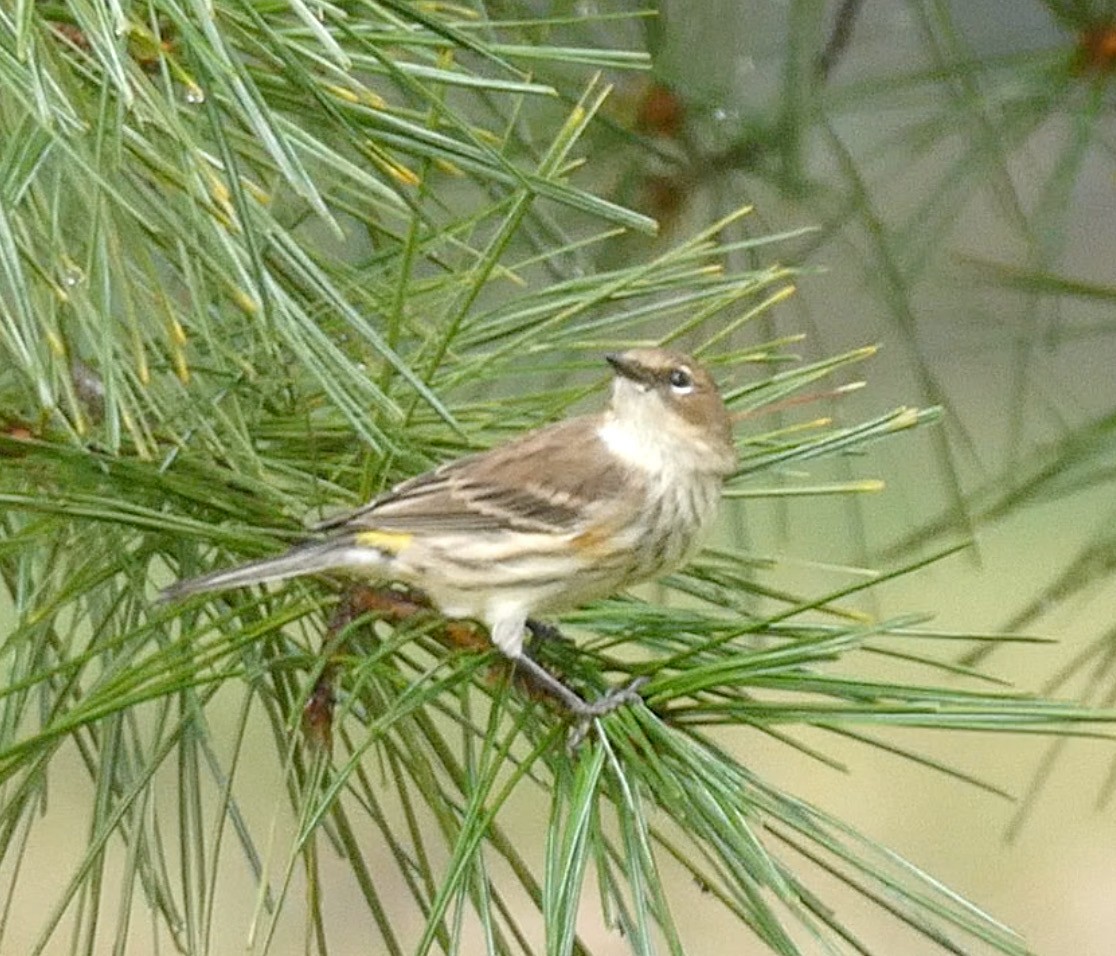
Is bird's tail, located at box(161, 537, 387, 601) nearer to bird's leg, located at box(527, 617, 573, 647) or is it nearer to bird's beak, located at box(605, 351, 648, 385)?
bird's leg, located at box(527, 617, 573, 647)

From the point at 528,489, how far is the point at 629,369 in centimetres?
9

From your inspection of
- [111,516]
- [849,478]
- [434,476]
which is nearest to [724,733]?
[849,478]

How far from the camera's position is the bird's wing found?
1.11 metres

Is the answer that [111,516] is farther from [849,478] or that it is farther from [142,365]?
[849,478]

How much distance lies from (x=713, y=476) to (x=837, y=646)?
0.43m

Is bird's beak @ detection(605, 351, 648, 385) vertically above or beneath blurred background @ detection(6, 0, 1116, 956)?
beneath

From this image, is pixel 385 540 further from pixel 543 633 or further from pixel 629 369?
pixel 629 369

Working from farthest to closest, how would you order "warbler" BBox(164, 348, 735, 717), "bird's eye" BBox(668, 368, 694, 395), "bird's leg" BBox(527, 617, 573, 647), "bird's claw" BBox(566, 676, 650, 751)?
"bird's eye" BBox(668, 368, 694, 395) → "warbler" BBox(164, 348, 735, 717) → "bird's leg" BBox(527, 617, 573, 647) → "bird's claw" BBox(566, 676, 650, 751)

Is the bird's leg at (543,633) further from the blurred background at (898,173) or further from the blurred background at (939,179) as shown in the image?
the blurred background at (939,179)

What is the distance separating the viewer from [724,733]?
333 cm

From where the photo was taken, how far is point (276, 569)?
3.02ft

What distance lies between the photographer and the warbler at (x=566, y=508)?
1062 millimetres

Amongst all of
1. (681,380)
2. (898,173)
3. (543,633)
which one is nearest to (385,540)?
(543,633)

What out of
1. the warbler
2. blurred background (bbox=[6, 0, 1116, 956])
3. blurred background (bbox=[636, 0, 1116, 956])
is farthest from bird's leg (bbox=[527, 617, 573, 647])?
blurred background (bbox=[636, 0, 1116, 956])
